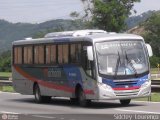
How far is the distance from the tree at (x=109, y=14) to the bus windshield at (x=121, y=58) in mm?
51875

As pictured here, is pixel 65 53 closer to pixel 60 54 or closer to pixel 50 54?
pixel 60 54

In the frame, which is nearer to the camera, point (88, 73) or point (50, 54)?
point (88, 73)

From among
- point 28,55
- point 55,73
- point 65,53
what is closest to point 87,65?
point 65,53

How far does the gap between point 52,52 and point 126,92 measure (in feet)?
15.7

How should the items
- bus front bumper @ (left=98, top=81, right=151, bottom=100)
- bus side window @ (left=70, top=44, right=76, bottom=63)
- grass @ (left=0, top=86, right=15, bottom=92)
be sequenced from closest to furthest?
1. bus front bumper @ (left=98, top=81, right=151, bottom=100)
2. bus side window @ (left=70, top=44, right=76, bottom=63)
3. grass @ (left=0, top=86, right=15, bottom=92)

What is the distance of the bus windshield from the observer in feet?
73.1

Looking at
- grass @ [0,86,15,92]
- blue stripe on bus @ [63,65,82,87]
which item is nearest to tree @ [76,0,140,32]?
grass @ [0,86,15,92]

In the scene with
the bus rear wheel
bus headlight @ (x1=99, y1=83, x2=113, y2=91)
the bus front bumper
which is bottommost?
the bus rear wheel

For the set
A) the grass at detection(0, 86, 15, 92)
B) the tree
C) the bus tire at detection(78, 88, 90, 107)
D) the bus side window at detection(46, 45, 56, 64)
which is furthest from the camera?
the tree

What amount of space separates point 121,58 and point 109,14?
54008mm

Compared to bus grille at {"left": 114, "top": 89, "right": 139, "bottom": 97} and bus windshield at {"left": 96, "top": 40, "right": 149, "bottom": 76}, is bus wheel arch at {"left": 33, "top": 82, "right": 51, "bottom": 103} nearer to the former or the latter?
bus windshield at {"left": 96, "top": 40, "right": 149, "bottom": 76}

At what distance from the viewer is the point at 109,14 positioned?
76125mm

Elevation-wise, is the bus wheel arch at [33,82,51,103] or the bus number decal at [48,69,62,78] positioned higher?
the bus number decal at [48,69,62,78]

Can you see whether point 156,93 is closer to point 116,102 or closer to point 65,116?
point 116,102
